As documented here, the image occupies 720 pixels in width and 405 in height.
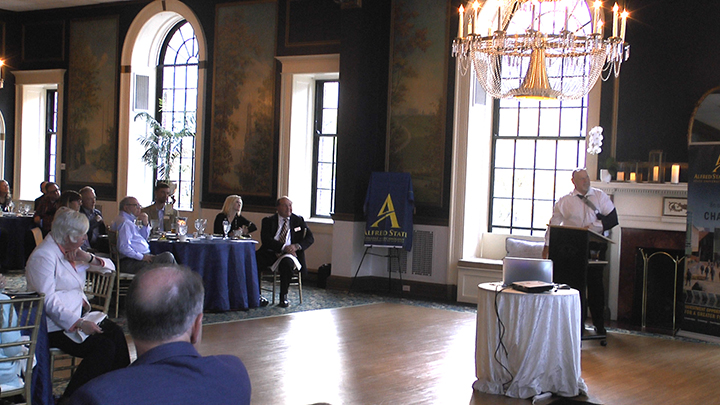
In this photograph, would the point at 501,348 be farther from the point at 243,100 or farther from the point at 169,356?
the point at 243,100

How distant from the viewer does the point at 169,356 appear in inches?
68.0

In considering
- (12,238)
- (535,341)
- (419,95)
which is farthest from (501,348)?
(12,238)

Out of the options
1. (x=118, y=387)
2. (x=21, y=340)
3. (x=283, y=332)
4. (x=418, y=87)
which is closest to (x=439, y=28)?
(x=418, y=87)

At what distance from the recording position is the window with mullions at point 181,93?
1230 cm

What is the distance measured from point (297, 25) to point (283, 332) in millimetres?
5630

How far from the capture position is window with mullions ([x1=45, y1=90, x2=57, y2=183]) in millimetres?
13805

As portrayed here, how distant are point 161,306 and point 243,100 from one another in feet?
32.3

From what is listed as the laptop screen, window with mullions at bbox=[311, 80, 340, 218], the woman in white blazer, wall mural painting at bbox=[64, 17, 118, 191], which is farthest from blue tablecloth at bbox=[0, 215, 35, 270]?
the laptop screen

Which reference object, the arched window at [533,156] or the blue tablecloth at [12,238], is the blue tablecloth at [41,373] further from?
the blue tablecloth at [12,238]

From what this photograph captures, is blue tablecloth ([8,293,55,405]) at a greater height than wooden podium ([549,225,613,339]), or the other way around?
wooden podium ([549,225,613,339])

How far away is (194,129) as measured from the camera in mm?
12188

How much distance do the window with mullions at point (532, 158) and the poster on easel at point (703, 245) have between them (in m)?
1.92

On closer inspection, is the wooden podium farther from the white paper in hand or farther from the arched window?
the white paper in hand

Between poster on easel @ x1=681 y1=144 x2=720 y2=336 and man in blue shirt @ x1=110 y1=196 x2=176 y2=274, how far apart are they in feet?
17.4
